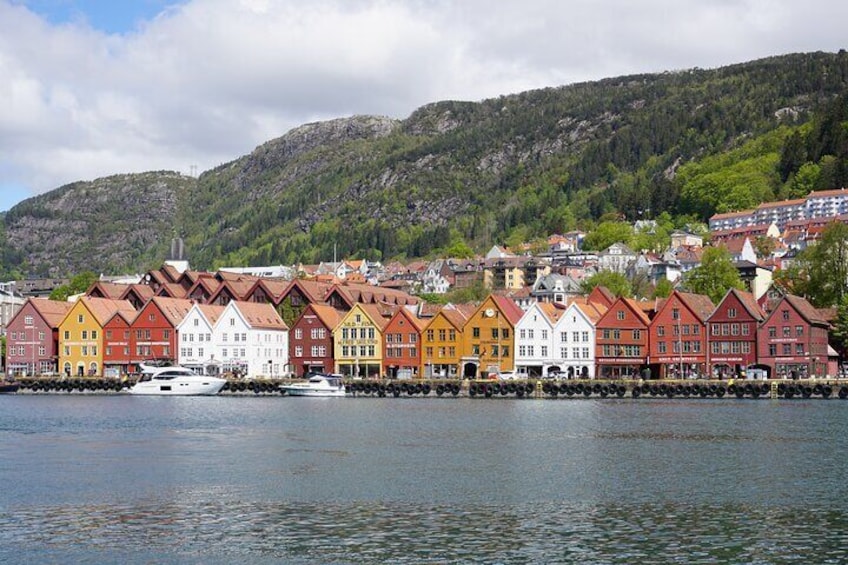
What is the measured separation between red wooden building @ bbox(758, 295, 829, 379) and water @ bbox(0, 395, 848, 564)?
37.1m

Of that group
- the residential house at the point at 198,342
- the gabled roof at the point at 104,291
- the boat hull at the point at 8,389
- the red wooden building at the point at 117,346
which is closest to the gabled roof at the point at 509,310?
the residential house at the point at 198,342

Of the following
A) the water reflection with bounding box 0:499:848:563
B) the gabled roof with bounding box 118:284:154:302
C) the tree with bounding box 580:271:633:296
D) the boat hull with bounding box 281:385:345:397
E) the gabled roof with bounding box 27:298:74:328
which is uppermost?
the tree with bounding box 580:271:633:296

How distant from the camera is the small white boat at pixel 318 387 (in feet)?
380

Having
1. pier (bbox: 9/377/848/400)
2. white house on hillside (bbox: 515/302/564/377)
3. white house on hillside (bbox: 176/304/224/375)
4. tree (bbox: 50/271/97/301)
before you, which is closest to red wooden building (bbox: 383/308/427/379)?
pier (bbox: 9/377/848/400)

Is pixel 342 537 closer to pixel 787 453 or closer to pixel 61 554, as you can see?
pixel 61 554

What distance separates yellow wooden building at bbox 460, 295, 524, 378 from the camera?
12631cm

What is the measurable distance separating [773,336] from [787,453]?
62299mm

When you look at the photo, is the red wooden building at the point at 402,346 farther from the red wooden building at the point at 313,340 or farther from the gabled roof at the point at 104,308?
the gabled roof at the point at 104,308

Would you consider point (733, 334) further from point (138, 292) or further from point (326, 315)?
point (138, 292)

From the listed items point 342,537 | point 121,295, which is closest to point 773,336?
point 121,295

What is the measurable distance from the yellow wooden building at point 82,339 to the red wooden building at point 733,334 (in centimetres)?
6560

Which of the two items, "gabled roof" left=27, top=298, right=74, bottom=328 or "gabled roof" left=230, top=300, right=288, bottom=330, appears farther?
"gabled roof" left=27, top=298, right=74, bottom=328

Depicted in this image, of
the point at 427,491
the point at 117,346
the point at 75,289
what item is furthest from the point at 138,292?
the point at 427,491

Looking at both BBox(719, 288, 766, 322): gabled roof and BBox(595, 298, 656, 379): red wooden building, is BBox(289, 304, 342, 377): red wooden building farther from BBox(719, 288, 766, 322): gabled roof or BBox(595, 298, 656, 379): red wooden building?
BBox(719, 288, 766, 322): gabled roof
